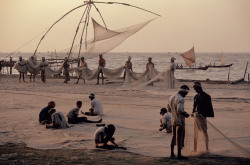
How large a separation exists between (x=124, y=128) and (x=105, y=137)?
6.06 feet

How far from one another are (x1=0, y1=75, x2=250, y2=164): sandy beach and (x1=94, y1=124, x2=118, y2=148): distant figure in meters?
0.17

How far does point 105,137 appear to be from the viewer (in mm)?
6473

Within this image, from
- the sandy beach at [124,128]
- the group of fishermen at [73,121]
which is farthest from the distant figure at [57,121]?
the sandy beach at [124,128]

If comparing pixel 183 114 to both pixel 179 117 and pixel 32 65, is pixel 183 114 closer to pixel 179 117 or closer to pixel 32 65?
pixel 179 117

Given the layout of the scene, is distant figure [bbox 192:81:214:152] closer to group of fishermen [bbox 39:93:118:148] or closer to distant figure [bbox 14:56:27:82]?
group of fishermen [bbox 39:93:118:148]

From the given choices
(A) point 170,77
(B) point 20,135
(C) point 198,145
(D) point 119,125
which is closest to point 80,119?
(D) point 119,125

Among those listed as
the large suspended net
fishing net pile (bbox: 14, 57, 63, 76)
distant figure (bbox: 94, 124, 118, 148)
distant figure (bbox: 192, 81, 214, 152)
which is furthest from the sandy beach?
fishing net pile (bbox: 14, 57, 63, 76)

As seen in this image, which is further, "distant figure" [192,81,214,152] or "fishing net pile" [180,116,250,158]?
"distant figure" [192,81,214,152]

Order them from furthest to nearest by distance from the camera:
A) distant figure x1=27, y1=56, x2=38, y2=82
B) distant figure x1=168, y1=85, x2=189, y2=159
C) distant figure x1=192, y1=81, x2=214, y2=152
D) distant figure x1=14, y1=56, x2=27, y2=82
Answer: distant figure x1=27, y1=56, x2=38, y2=82, distant figure x1=14, y1=56, x2=27, y2=82, distant figure x1=192, y1=81, x2=214, y2=152, distant figure x1=168, y1=85, x2=189, y2=159

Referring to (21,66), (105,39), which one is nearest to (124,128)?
(105,39)

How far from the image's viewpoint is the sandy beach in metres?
6.11

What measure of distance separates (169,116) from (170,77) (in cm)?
758

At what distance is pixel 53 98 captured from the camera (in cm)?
1349

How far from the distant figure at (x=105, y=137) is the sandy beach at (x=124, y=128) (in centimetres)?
17
